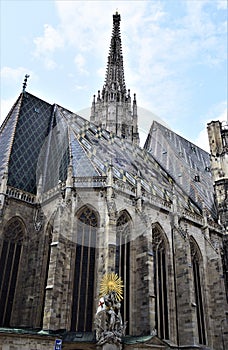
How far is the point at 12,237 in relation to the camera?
16.5m

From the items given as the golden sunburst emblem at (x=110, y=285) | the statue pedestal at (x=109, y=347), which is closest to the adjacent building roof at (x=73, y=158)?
the golden sunburst emblem at (x=110, y=285)

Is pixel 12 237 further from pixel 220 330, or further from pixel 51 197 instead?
pixel 220 330

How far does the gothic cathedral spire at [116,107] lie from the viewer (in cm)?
3194

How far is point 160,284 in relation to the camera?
56.7 ft

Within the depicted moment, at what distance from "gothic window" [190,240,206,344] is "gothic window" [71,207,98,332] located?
675 cm

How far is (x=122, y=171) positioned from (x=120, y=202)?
3291 millimetres

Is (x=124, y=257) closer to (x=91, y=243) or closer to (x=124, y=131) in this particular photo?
(x=91, y=243)

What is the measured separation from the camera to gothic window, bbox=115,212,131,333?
15.3 metres

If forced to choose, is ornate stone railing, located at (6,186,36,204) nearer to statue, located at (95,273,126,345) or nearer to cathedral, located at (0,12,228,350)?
cathedral, located at (0,12,228,350)

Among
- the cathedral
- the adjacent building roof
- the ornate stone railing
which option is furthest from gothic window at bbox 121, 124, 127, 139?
the ornate stone railing

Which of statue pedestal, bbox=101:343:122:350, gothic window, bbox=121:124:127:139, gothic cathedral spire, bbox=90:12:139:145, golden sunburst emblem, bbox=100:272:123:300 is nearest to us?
statue pedestal, bbox=101:343:122:350

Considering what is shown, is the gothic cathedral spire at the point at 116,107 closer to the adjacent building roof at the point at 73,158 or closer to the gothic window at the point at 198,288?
Answer: the adjacent building roof at the point at 73,158

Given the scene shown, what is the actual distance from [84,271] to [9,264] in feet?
11.7

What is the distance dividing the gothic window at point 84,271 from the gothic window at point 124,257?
131 cm
